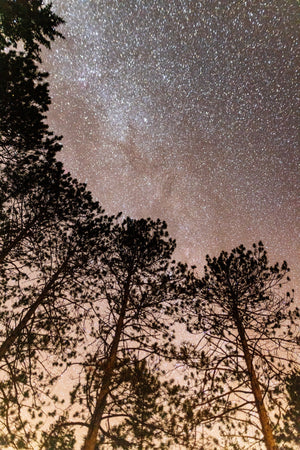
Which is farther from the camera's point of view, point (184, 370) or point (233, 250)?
point (233, 250)

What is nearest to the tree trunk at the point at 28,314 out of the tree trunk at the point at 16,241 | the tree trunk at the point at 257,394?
the tree trunk at the point at 16,241

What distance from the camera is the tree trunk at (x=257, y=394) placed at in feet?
23.5

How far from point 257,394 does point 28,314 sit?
7.30 metres

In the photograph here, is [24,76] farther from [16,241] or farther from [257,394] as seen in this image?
[257,394]

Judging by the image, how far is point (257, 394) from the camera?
25.9ft

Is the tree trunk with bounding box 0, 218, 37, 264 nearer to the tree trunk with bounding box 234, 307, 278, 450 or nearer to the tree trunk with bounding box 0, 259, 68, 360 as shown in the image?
the tree trunk with bounding box 0, 259, 68, 360

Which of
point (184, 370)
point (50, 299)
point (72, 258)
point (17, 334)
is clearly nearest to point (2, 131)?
point (72, 258)

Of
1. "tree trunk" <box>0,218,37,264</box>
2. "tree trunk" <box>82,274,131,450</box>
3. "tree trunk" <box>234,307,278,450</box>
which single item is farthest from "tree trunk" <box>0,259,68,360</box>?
"tree trunk" <box>234,307,278,450</box>

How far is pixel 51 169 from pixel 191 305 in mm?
7310

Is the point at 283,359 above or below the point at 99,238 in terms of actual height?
below

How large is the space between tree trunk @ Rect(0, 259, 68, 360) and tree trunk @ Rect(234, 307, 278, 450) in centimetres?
644

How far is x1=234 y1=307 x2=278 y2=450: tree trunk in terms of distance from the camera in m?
7.16

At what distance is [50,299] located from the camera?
9422 mm

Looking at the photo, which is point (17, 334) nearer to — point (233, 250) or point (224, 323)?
point (224, 323)
